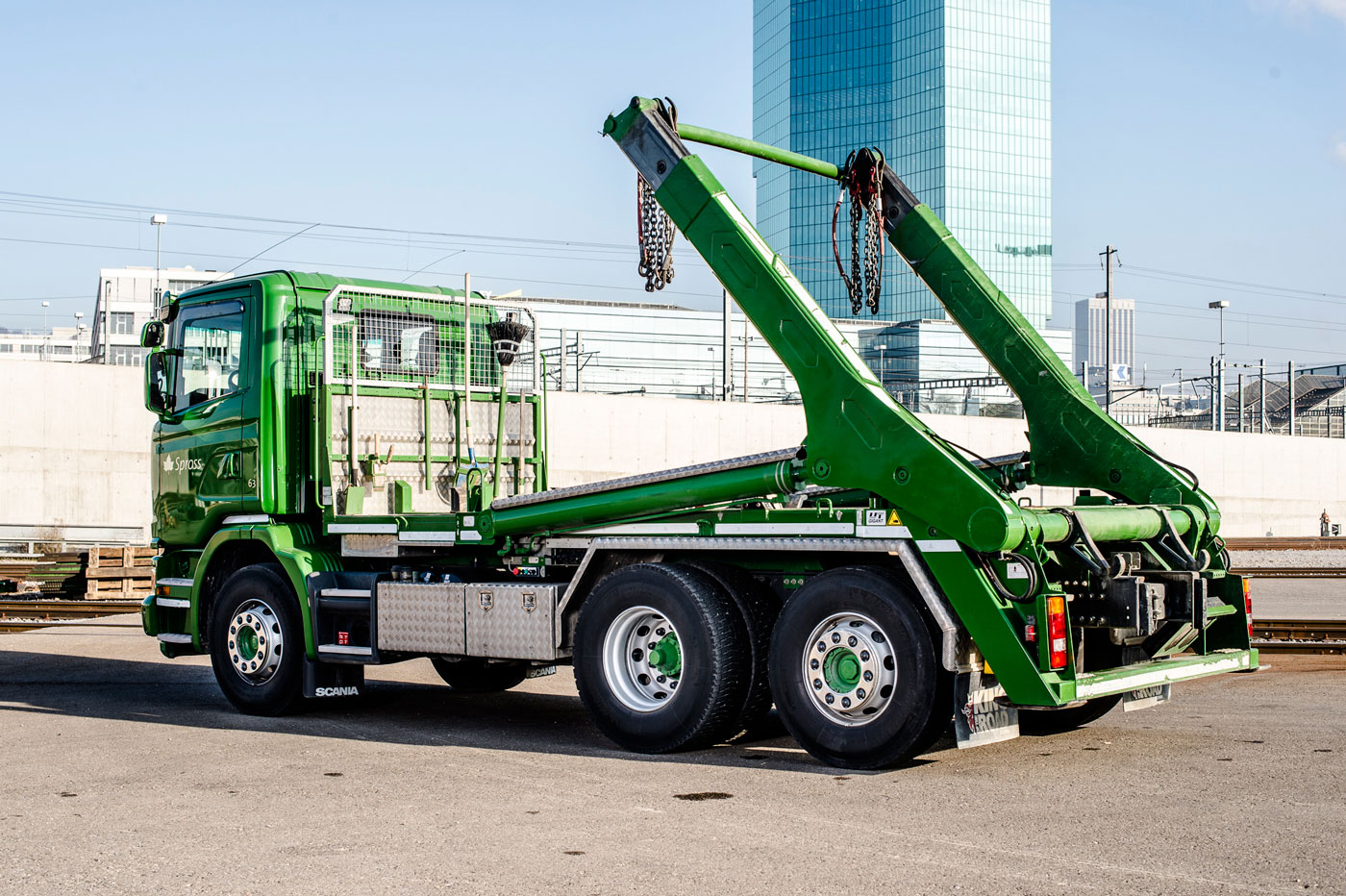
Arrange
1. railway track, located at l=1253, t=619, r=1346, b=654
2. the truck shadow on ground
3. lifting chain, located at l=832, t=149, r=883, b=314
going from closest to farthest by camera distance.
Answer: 1. the truck shadow on ground
2. lifting chain, located at l=832, t=149, r=883, b=314
3. railway track, located at l=1253, t=619, r=1346, b=654

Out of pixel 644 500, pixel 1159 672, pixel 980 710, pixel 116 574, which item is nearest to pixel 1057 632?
pixel 980 710

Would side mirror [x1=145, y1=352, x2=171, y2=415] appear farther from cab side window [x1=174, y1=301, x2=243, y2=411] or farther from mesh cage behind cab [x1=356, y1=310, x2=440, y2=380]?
mesh cage behind cab [x1=356, y1=310, x2=440, y2=380]

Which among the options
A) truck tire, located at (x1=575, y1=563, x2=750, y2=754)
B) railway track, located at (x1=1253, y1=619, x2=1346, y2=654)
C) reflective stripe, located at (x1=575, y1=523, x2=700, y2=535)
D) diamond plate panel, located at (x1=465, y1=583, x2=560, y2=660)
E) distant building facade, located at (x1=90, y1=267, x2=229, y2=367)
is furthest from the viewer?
distant building facade, located at (x1=90, y1=267, x2=229, y2=367)

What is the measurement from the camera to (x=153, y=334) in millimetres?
11328

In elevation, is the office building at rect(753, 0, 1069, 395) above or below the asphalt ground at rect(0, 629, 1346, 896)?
above

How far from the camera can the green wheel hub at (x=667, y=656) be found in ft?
27.8

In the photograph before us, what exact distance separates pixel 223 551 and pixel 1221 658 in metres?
7.43

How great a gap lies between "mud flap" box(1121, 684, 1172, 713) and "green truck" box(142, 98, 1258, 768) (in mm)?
38

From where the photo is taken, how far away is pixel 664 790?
7.20 meters

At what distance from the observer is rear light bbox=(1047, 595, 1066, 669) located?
724 centimetres

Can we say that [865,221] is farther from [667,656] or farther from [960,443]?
[960,443]

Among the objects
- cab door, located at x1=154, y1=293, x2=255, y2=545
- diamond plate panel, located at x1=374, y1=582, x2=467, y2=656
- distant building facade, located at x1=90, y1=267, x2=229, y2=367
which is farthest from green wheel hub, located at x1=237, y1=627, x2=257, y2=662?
distant building facade, located at x1=90, y1=267, x2=229, y2=367

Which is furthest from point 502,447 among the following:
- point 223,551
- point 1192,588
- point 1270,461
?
point 1270,461

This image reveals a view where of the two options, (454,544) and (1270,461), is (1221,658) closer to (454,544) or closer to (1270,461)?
(454,544)
